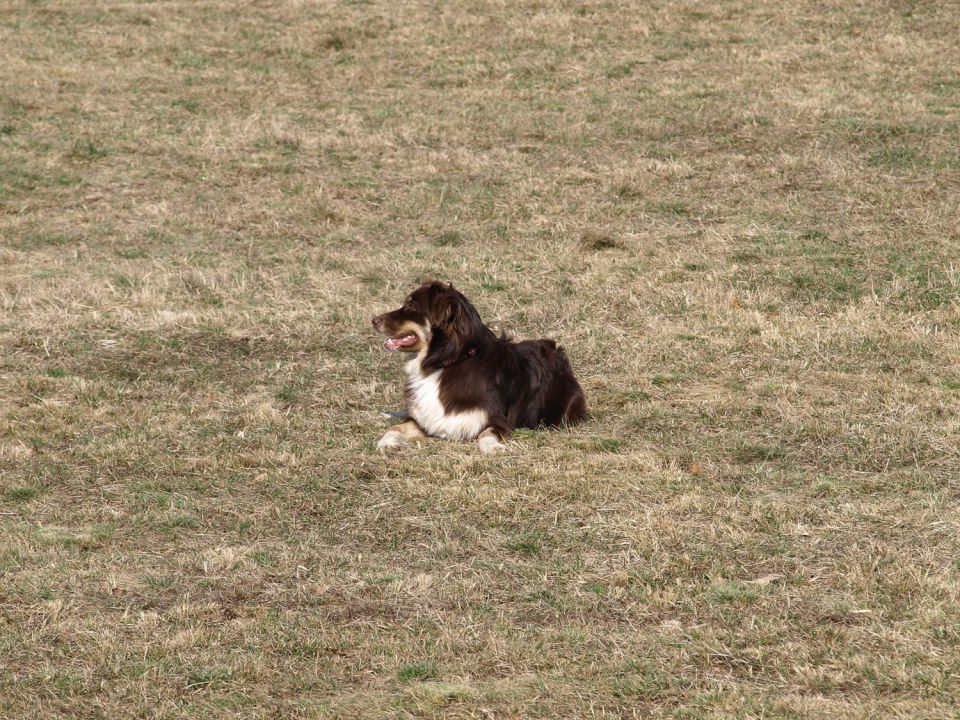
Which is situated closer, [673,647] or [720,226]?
[673,647]

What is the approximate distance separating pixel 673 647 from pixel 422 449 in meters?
2.95

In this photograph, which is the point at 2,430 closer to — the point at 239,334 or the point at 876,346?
the point at 239,334

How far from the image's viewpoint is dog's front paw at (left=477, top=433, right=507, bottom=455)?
823 cm

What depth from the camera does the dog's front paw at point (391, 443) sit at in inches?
325

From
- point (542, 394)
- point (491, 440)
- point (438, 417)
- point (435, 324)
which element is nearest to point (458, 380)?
point (438, 417)

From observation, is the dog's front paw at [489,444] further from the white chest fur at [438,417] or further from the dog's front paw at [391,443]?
the dog's front paw at [391,443]

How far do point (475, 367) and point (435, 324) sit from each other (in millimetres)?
388

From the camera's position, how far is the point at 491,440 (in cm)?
831

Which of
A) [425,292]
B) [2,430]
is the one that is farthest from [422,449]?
[2,430]

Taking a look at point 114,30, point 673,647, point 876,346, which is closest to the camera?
point 673,647

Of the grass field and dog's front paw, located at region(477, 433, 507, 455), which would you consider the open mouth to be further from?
dog's front paw, located at region(477, 433, 507, 455)

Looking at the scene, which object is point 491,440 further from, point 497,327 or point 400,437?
point 497,327

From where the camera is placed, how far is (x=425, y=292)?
8.52 meters

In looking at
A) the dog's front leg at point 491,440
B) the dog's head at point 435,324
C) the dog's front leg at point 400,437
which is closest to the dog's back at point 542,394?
the dog's front leg at point 491,440
